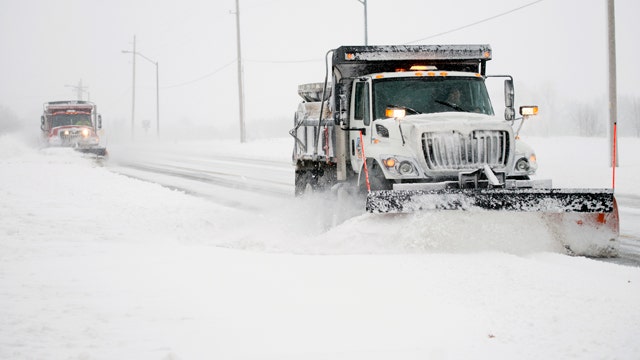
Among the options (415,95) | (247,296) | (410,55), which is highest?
(410,55)

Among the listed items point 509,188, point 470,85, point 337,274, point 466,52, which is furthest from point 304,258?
point 466,52

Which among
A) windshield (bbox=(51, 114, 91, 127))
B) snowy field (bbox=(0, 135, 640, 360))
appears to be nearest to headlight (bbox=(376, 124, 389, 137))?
snowy field (bbox=(0, 135, 640, 360))

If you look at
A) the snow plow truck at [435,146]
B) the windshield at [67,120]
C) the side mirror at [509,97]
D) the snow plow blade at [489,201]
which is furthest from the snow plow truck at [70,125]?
the snow plow blade at [489,201]

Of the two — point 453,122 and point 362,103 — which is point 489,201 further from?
point 362,103

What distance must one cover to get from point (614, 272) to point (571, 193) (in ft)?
4.03

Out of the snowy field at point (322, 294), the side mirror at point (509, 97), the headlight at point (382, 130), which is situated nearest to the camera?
the snowy field at point (322, 294)

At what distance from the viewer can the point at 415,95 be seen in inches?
376

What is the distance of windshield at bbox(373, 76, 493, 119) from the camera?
31.1 ft

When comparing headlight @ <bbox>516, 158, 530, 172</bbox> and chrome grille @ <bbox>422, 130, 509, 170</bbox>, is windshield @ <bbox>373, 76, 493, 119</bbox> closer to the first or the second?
chrome grille @ <bbox>422, 130, 509, 170</bbox>

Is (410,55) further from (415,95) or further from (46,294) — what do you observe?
(46,294)

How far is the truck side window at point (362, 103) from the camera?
973 cm

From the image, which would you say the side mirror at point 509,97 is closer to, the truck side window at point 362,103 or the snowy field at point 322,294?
the truck side window at point 362,103

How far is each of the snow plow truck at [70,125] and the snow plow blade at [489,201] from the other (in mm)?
28817

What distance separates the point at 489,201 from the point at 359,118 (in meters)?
3.00
